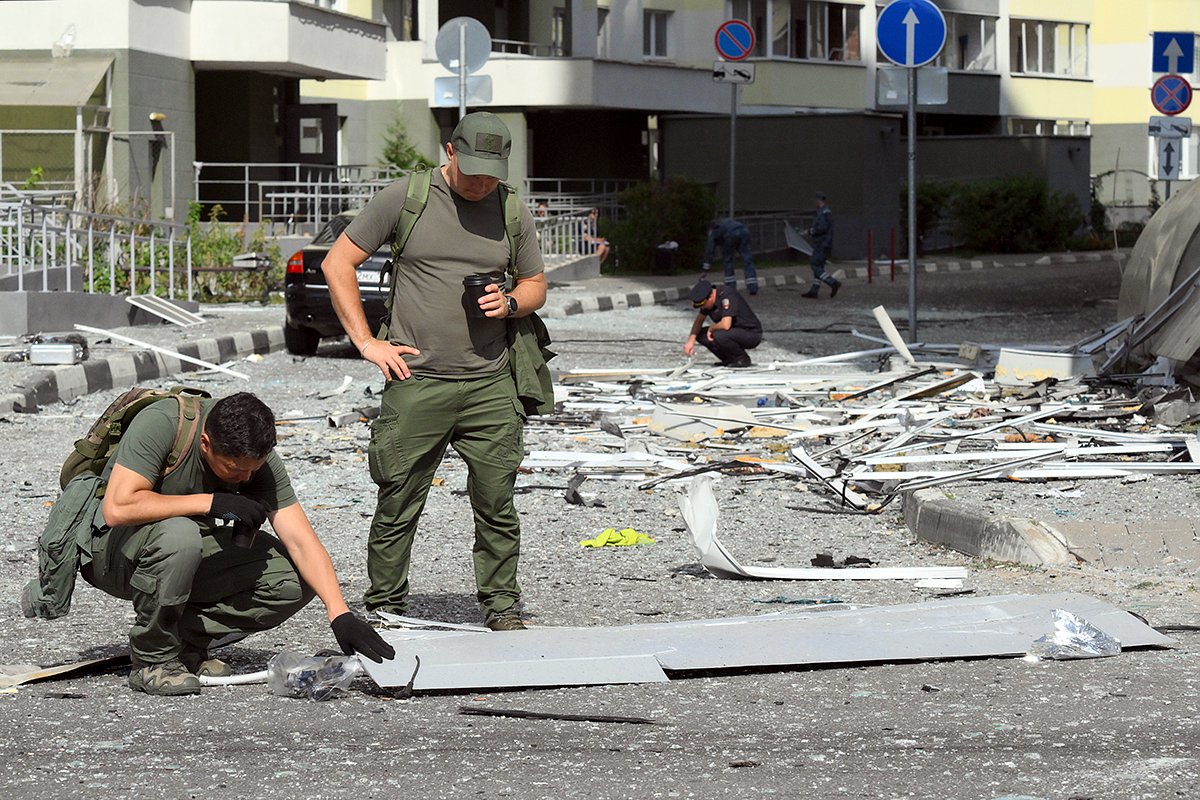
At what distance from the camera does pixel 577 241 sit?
3422 cm

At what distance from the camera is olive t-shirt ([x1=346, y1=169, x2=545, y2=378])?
6.55 meters

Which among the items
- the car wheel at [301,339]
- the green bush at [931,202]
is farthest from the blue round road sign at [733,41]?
the green bush at [931,202]

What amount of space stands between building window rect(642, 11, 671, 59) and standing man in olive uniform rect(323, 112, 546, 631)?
146 feet

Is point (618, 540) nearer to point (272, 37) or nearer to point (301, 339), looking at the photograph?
point (301, 339)

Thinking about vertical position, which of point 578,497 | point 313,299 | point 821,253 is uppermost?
point 821,253

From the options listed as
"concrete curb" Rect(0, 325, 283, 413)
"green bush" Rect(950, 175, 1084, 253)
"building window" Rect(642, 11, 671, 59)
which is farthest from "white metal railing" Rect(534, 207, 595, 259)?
"building window" Rect(642, 11, 671, 59)

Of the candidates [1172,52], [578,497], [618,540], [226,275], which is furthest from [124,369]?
[1172,52]

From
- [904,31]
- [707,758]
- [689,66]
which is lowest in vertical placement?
[707,758]

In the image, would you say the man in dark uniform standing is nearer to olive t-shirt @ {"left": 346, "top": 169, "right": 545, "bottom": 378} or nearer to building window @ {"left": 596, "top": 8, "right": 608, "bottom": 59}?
olive t-shirt @ {"left": 346, "top": 169, "right": 545, "bottom": 378}

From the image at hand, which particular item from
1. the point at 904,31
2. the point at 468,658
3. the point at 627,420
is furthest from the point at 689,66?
the point at 468,658

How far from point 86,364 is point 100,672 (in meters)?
10.1

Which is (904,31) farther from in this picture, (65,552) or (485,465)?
(65,552)

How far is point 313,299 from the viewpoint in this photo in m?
18.1

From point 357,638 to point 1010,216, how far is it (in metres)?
38.0
